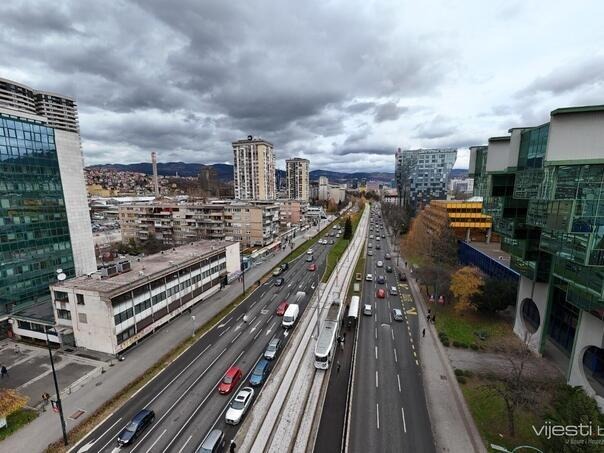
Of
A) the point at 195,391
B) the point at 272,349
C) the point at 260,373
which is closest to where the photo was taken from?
the point at 195,391

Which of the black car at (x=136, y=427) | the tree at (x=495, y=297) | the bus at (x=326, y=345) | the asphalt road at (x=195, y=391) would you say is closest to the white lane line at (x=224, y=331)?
the asphalt road at (x=195, y=391)

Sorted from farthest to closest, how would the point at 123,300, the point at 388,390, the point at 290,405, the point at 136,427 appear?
the point at 123,300
the point at 388,390
the point at 290,405
the point at 136,427

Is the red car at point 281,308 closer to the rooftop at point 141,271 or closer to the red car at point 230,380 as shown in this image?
the red car at point 230,380

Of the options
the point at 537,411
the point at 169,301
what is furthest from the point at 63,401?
the point at 537,411

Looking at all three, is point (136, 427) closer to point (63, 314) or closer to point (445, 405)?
point (63, 314)

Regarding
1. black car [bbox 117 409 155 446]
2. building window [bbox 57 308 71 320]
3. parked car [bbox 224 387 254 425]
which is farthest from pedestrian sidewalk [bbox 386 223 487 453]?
building window [bbox 57 308 71 320]

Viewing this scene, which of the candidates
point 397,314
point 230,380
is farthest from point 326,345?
point 397,314
